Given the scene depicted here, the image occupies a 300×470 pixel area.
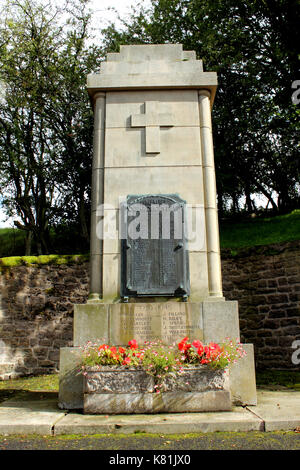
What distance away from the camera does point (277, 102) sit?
15977 mm

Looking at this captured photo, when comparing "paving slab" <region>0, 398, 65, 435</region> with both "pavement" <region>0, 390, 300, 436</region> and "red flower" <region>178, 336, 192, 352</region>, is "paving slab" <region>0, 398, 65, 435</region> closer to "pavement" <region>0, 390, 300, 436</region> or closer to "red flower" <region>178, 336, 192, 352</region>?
"pavement" <region>0, 390, 300, 436</region>

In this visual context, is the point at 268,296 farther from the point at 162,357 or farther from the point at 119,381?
the point at 119,381

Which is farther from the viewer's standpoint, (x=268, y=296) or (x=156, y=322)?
(x=268, y=296)

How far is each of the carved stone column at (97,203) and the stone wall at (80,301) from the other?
6.67m

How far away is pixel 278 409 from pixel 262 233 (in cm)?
900

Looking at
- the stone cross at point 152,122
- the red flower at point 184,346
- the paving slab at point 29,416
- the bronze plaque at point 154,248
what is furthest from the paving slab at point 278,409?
the stone cross at point 152,122

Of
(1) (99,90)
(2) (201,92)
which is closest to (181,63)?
(2) (201,92)

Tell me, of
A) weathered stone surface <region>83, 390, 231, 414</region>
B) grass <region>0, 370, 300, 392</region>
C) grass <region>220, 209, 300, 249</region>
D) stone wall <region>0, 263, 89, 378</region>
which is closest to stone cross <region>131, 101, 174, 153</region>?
weathered stone surface <region>83, 390, 231, 414</region>

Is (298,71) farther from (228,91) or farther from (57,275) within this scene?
(57,275)

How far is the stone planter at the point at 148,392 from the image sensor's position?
5.28m

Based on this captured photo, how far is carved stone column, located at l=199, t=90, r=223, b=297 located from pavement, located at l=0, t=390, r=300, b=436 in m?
1.98

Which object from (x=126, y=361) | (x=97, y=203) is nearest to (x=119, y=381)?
(x=126, y=361)

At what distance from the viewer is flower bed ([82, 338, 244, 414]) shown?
529 centimetres

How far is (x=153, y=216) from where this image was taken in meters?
6.60
